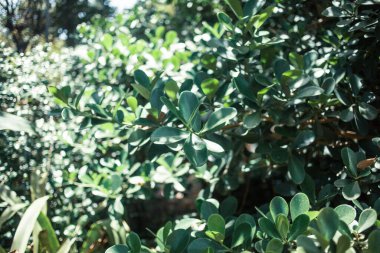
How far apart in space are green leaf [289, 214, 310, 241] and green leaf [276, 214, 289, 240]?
17 mm

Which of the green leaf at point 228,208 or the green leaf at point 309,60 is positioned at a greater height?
the green leaf at point 309,60

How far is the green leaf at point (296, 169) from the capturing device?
48.3 inches

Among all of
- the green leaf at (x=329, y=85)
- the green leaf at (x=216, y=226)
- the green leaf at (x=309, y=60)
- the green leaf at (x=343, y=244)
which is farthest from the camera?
the green leaf at (x=309, y=60)

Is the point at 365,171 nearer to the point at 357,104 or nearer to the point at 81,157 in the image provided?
the point at 357,104

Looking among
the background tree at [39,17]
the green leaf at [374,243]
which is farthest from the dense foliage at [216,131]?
the background tree at [39,17]

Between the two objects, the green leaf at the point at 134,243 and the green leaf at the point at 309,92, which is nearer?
the green leaf at the point at 134,243

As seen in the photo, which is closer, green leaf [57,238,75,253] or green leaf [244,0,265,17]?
green leaf [244,0,265,17]

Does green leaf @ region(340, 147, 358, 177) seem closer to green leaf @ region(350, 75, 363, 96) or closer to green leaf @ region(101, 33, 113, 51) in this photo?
green leaf @ region(350, 75, 363, 96)

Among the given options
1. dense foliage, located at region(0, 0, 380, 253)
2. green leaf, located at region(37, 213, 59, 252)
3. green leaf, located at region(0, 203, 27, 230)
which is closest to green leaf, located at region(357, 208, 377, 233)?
dense foliage, located at region(0, 0, 380, 253)

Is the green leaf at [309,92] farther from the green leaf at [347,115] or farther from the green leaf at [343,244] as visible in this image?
the green leaf at [343,244]

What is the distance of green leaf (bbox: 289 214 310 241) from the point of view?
35.0 inches

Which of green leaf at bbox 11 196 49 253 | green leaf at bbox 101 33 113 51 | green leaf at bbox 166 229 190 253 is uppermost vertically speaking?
green leaf at bbox 101 33 113 51

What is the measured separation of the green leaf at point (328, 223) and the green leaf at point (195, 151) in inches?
13.1

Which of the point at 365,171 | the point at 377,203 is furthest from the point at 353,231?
the point at 365,171
